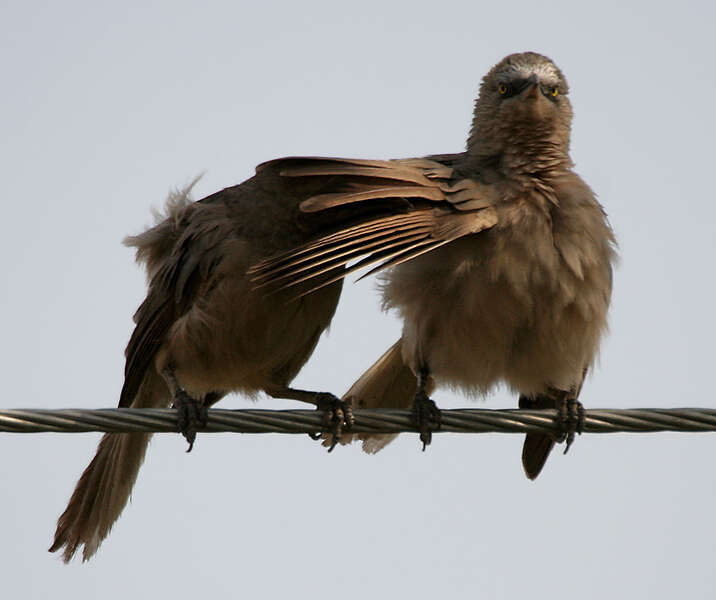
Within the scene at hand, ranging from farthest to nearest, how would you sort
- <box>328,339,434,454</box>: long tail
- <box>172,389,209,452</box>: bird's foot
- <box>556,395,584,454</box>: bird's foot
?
<box>328,339,434,454</box>: long tail, <box>556,395,584,454</box>: bird's foot, <box>172,389,209,452</box>: bird's foot

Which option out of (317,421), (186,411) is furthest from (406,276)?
(186,411)

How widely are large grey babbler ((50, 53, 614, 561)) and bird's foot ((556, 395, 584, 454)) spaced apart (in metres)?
0.01

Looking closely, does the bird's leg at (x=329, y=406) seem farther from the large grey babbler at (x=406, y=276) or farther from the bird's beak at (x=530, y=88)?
the bird's beak at (x=530, y=88)

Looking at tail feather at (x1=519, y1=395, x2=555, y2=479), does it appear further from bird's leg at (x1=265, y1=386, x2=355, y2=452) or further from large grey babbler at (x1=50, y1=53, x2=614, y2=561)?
bird's leg at (x1=265, y1=386, x2=355, y2=452)

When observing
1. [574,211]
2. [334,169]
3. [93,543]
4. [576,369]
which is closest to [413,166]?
[334,169]

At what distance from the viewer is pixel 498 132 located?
5730 millimetres

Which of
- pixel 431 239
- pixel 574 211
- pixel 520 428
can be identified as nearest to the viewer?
pixel 520 428

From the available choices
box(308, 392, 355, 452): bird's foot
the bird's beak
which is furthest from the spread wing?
box(308, 392, 355, 452): bird's foot

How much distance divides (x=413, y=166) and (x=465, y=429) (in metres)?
1.39

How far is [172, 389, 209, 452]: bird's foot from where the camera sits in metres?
5.22

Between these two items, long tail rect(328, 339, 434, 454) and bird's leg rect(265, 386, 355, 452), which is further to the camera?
long tail rect(328, 339, 434, 454)

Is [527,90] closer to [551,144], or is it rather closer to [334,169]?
[551,144]

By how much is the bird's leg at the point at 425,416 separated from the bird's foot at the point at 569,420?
643 mm

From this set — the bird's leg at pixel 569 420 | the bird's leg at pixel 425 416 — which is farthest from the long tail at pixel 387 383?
the bird's leg at pixel 569 420
